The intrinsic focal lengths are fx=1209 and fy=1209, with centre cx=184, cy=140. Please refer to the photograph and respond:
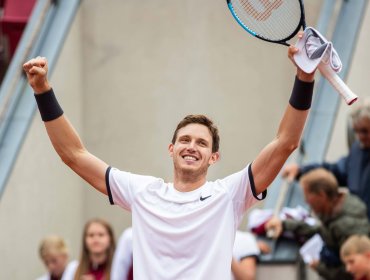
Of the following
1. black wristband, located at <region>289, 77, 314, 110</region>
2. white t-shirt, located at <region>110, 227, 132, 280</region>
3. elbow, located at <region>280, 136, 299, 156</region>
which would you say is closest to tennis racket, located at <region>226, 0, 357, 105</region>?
black wristband, located at <region>289, 77, 314, 110</region>

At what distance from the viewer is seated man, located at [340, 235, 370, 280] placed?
26.0ft

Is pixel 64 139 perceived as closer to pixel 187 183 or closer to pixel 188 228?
pixel 187 183

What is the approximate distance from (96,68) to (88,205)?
1.28 m

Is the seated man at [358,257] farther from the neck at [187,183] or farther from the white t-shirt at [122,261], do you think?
the neck at [187,183]

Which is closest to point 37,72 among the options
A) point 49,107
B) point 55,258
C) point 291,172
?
point 49,107

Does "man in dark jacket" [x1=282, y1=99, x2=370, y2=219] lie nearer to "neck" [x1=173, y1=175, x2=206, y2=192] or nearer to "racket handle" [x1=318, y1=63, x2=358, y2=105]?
"neck" [x1=173, y1=175, x2=206, y2=192]

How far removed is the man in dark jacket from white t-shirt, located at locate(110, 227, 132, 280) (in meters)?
1.76

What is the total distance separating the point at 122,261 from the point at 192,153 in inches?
104

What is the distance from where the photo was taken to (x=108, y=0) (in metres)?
11.3

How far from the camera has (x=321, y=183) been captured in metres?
8.47

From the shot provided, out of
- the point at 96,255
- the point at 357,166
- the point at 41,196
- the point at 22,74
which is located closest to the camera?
the point at 96,255

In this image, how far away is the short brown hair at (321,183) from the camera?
27.8 ft

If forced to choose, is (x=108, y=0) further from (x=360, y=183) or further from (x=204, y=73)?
(x=360, y=183)

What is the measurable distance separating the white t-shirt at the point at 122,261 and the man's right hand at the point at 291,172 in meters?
1.73
